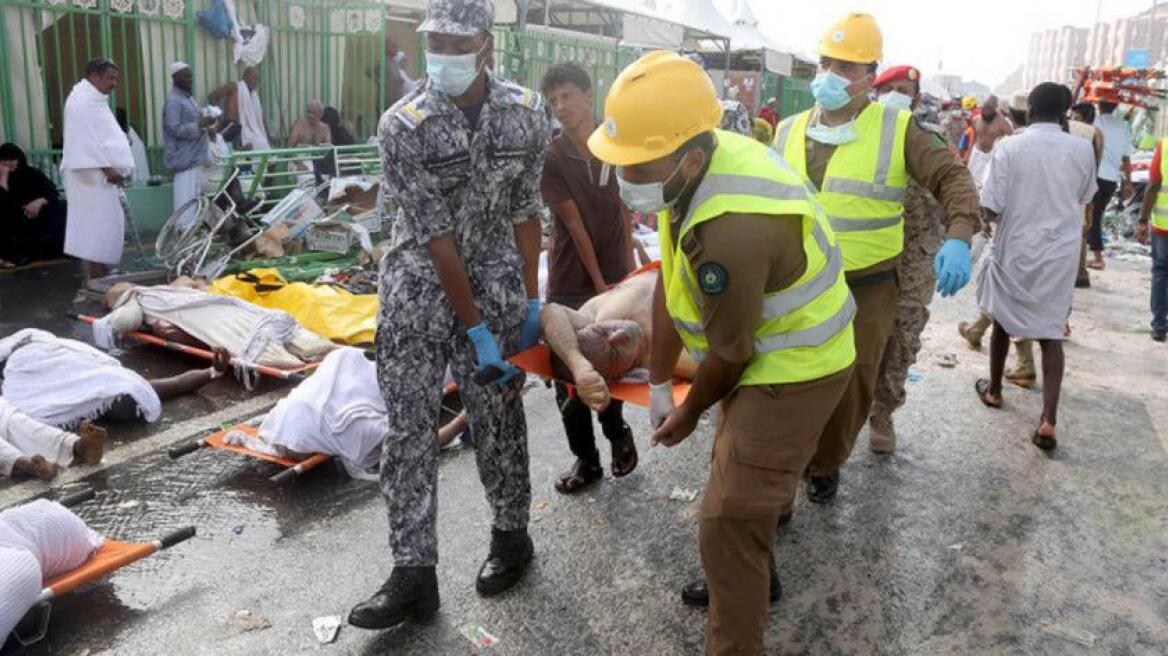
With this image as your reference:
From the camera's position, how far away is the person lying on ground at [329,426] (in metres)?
3.70

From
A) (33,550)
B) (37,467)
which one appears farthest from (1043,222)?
(37,467)

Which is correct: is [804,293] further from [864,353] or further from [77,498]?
[77,498]

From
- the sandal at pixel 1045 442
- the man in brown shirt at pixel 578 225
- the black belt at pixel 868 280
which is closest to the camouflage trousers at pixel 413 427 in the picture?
the man in brown shirt at pixel 578 225

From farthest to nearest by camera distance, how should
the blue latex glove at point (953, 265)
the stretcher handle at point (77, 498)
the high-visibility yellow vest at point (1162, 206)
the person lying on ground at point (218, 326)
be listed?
the high-visibility yellow vest at point (1162, 206)
the person lying on ground at point (218, 326)
the stretcher handle at point (77, 498)
the blue latex glove at point (953, 265)

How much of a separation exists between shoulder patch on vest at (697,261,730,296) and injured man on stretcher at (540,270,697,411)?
931 millimetres

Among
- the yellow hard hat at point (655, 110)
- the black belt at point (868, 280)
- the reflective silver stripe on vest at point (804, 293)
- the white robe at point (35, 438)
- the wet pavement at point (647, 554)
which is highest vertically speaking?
the yellow hard hat at point (655, 110)

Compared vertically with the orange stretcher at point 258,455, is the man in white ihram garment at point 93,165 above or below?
above

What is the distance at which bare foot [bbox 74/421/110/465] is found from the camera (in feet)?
12.2

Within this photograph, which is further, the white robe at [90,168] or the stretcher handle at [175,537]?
the white robe at [90,168]

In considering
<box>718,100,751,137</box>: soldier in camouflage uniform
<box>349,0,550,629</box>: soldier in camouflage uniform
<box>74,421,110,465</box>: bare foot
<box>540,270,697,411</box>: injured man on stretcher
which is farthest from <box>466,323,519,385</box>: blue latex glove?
<box>718,100,751,137</box>: soldier in camouflage uniform

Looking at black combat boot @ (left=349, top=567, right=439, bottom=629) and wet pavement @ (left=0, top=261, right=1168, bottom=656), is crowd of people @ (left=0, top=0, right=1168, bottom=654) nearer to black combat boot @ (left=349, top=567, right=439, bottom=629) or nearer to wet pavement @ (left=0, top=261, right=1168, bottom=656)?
black combat boot @ (left=349, top=567, right=439, bottom=629)

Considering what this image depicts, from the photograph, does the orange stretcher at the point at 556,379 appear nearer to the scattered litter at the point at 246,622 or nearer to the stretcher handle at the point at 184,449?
the scattered litter at the point at 246,622

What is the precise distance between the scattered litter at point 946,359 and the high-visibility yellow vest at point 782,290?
155 inches

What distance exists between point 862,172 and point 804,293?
137cm
